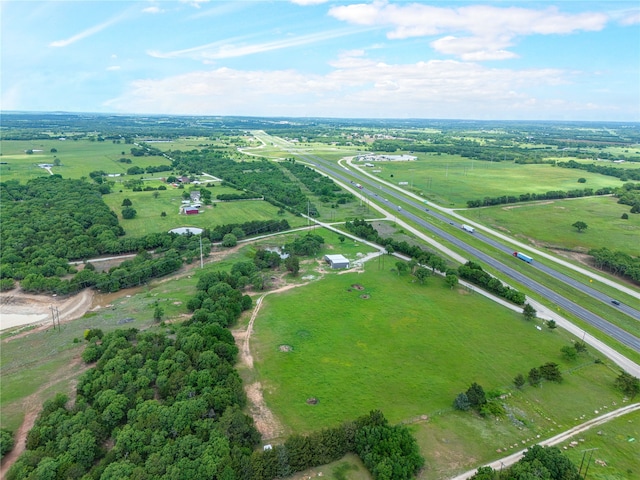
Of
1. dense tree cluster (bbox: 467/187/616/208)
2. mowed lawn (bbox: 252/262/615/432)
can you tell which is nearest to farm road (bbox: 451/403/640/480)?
mowed lawn (bbox: 252/262/615/432)

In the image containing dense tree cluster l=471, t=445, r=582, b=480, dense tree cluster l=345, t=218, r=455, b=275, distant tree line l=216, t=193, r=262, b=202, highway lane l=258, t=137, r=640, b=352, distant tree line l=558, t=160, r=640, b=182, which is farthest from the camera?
distant tree line l=558, t=160, r=640, b=182

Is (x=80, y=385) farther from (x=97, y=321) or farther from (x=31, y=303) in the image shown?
(x=31, y=303)

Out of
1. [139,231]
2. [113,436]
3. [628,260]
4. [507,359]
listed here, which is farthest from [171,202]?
[628,260]

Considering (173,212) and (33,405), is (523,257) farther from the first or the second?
(173,212)

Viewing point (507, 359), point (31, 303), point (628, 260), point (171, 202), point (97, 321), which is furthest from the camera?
point (171, 202)

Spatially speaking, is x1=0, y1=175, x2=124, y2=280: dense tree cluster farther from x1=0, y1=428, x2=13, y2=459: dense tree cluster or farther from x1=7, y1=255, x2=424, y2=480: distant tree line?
x1=0, y1=428, x2=13, y2=459: dense tree cluster

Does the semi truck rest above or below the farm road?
above
